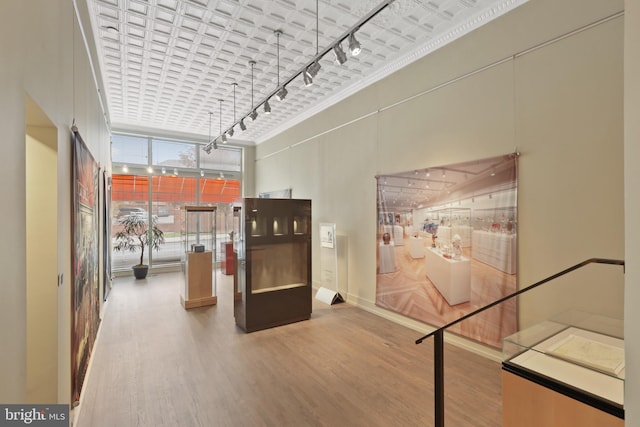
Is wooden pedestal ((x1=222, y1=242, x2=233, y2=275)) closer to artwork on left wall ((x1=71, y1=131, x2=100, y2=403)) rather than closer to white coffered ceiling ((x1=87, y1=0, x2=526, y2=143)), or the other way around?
white coffered ceiling ((x1=87, y1=0, x2=526, y2=143))

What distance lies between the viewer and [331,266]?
6.30m

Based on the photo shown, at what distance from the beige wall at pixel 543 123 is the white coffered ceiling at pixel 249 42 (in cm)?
44

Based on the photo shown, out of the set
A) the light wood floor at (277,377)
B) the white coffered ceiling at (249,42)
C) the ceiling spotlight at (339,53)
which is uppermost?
the white coffered ceiling at (249,42)

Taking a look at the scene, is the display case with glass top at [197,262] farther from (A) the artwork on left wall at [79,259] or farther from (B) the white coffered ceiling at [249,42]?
(A) the artwork on left wall at [79,259]

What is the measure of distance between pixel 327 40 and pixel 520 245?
12.1ft

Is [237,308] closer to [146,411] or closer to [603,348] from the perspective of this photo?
[146,411]

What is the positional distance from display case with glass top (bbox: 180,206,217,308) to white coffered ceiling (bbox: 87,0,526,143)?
251 centimetres

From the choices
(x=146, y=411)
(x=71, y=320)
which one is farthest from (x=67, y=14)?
(x=146, y=411)

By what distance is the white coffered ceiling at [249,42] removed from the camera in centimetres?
374

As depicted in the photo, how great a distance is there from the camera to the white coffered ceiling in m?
3.74

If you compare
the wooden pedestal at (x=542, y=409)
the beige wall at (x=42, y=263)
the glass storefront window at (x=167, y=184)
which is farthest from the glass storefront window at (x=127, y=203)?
the wooden pedestal at (x=542, y=409)

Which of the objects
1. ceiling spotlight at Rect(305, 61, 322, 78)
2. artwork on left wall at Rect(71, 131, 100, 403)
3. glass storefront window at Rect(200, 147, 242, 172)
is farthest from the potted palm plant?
ceiling spotlight at Rect(305, 61, 322, 78)

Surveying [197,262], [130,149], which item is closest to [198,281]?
[197,262]

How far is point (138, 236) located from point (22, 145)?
8444 mm
